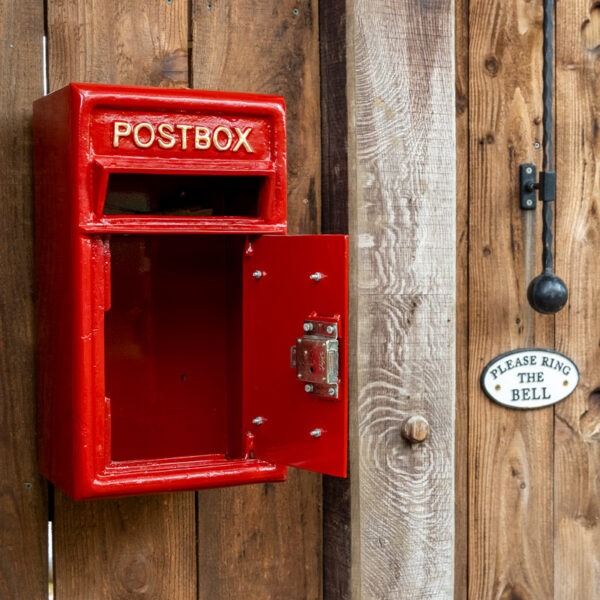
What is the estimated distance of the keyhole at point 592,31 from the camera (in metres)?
2.08

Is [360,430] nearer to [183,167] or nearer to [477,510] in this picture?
[477,510]

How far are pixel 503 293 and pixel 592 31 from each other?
65 cm

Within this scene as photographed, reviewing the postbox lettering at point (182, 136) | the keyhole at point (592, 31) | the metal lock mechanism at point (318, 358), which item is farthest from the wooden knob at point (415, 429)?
the keyhole at point (592, 31)

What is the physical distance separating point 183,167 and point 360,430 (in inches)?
25.1

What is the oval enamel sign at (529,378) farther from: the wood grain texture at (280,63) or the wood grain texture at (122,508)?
the wood grain texture at (122,508)

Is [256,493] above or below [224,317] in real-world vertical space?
below

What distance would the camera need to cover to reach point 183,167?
57.4 inches

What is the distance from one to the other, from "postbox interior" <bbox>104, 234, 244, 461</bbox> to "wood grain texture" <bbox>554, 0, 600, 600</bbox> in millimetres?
829

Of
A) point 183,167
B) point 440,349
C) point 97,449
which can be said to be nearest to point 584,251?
point 440,349

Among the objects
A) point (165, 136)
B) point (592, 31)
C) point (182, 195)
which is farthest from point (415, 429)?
point (592, 31)

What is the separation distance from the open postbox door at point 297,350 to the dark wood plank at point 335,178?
294 millimetres

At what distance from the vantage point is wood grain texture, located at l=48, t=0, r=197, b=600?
1.68m

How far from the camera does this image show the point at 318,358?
4.71 ft

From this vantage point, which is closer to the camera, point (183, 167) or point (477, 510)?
point (183, 167)
